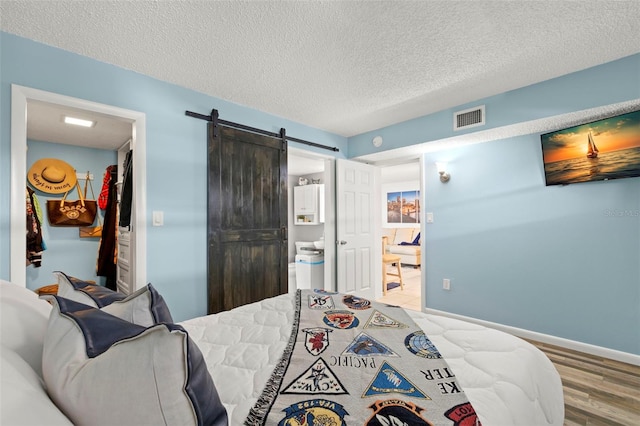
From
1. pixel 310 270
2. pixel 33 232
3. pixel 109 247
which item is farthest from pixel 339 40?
pixel 109 247

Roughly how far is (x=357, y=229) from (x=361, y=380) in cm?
321

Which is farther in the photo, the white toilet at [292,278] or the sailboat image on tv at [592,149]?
the white toilet at [292,278]

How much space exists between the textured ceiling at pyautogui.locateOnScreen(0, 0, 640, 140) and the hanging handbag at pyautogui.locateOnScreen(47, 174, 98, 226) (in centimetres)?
253

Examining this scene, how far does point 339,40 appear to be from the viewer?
196 centimetres

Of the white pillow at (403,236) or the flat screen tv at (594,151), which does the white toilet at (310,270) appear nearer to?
the flat screen tv at (594,151)

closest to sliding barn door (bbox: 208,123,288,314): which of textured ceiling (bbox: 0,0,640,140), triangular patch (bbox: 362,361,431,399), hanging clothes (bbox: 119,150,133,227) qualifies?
textured ceiling (bbox: 0,0,640,140)

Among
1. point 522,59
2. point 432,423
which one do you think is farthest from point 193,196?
point 522,59

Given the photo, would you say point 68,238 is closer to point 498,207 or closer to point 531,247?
point 498,207

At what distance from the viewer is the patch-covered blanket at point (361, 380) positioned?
32.6 inches

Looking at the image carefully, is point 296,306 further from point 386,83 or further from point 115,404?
point 386,83

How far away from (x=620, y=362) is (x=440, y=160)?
99.5 inches

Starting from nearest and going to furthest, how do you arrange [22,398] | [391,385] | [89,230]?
[22,398], [391,385], [89,230]

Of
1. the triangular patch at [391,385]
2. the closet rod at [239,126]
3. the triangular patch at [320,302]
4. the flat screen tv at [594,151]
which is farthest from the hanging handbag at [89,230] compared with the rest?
the flat screen tv at [594,151]

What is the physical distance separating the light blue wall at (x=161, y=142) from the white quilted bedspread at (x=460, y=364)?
1.07m
